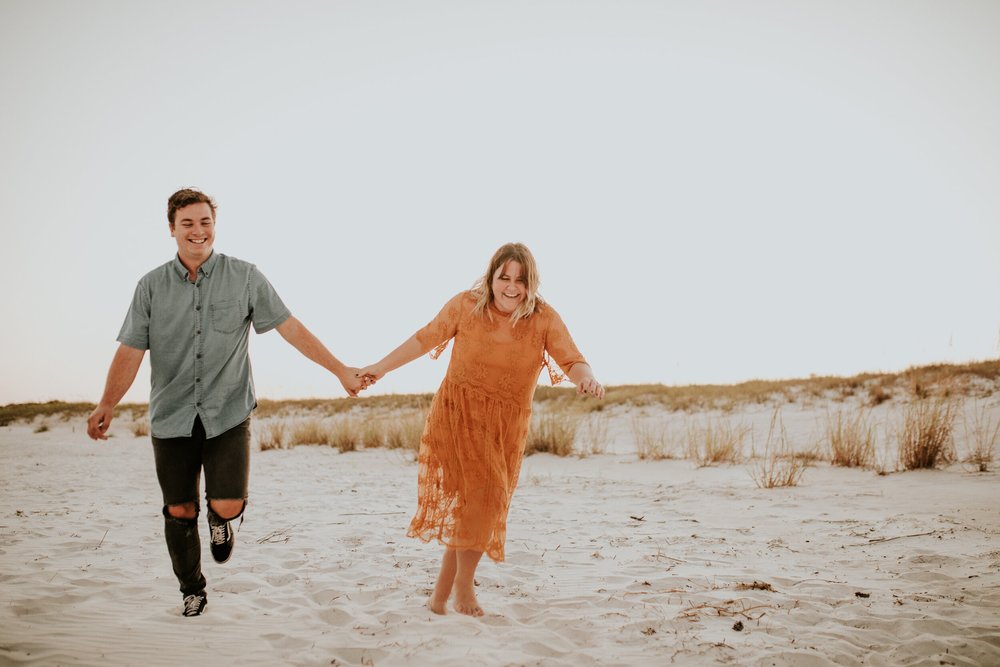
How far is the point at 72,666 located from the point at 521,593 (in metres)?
2.40

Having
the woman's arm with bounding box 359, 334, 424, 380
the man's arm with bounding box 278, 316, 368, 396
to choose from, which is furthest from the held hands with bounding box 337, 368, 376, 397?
the woman's arm with bounding box 359, 334, 424, 380

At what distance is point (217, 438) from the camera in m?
3.63

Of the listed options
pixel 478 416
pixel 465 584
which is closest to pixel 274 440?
pixel 465 584

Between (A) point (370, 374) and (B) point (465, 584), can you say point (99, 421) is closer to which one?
(A) point (370, 374)

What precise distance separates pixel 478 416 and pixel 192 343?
1.57 metres

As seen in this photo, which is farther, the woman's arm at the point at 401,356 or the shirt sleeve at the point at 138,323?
the woman's arm at the point at 401,356

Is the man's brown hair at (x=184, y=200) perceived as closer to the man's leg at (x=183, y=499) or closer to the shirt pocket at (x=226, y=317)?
the shirt pocket at (x=226, y=317)

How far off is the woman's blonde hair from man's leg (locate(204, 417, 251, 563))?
145cm

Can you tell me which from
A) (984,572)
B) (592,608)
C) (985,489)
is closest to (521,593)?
(592,608)

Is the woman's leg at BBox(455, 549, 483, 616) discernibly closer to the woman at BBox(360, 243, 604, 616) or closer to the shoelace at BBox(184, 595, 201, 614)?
the woman at BBox(360, 243, 604, 616)

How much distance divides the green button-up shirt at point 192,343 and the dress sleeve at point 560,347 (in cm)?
169

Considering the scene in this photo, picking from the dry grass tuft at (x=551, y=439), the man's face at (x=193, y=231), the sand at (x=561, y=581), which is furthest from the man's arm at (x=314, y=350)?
the dry grass tuft at (x=551, y=439)

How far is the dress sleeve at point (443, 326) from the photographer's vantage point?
3902 mm

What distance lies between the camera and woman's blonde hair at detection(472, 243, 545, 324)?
12.4ft
